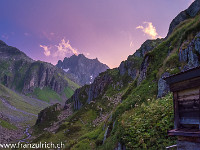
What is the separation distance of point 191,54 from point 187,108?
Answer: 1178 cm

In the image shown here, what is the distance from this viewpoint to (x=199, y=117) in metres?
6.23

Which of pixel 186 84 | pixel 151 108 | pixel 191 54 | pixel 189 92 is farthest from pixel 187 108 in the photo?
pixel 191 54

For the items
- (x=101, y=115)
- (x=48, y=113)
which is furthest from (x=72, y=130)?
(x=48, y=113)

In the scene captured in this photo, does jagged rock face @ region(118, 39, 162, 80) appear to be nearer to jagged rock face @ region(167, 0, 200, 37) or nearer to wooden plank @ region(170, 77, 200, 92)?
jagged rock face @ region(167, 0, 200, 37)

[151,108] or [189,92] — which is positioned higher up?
[189,92]

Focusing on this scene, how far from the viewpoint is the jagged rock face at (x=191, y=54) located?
15758mm

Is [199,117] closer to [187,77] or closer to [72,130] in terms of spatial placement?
[187,77]

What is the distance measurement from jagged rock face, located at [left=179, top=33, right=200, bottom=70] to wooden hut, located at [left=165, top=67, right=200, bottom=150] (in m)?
10.0

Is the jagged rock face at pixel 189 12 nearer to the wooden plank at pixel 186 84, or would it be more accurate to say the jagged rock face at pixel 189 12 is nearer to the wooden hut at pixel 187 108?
the wooden plank at pixel 186 84

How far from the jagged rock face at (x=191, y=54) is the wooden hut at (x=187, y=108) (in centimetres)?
1002

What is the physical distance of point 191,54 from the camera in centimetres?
1641

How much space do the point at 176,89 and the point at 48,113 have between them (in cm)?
8812

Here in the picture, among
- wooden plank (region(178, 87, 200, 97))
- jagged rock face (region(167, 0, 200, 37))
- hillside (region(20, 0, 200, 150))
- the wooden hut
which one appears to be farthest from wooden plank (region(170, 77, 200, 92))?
jagged rock face (region(167, 0, 200, 37))

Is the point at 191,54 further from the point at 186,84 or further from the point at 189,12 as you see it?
the point at 189,12
